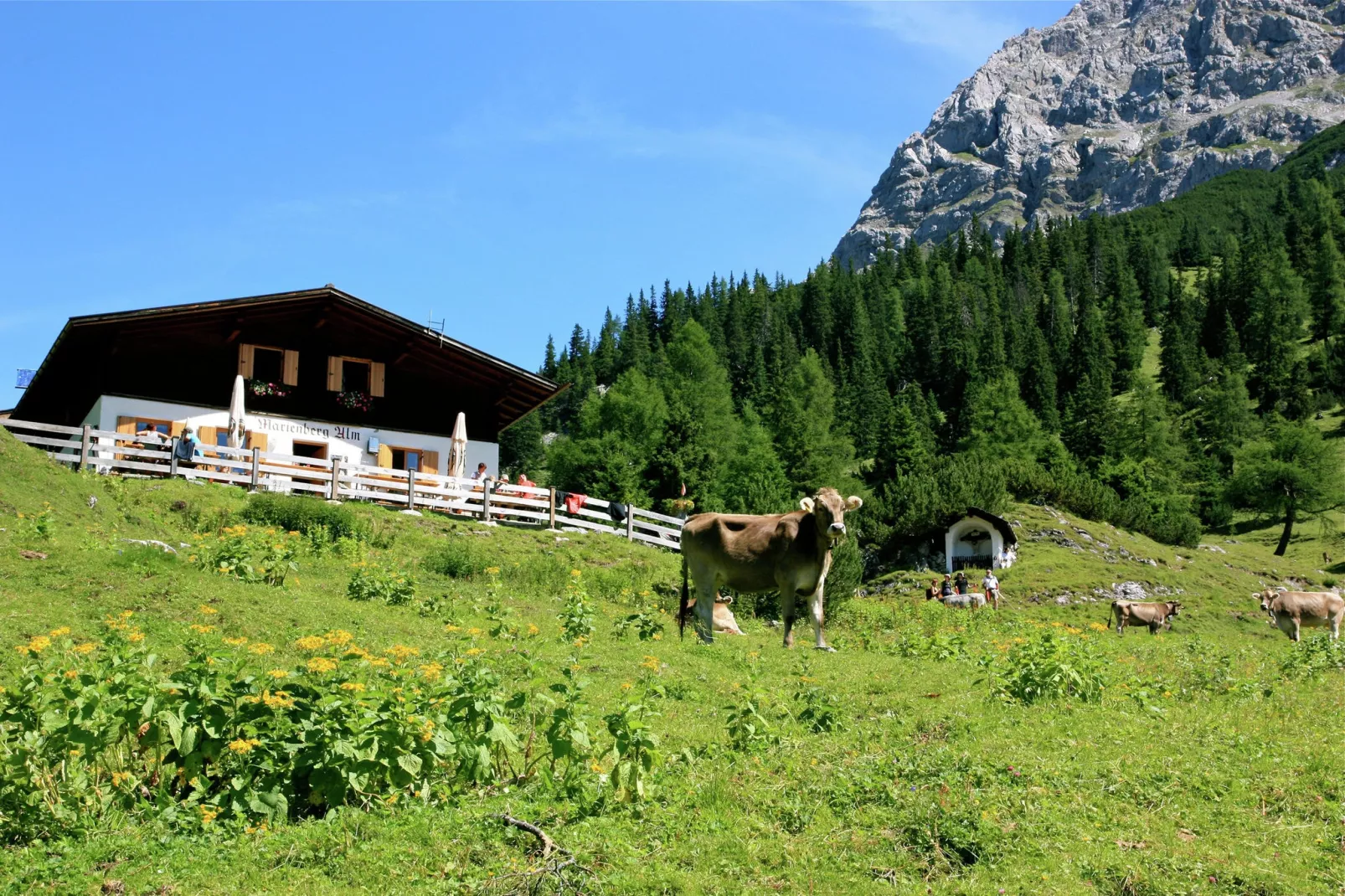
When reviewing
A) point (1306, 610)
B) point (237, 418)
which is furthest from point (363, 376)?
point (1306, 610)

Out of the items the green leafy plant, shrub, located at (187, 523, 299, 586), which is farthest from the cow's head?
shrub, located at (187, 523, 299, 586)

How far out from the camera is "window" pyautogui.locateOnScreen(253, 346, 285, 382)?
36062 mm

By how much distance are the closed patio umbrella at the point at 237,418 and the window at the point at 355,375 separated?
15.8 feet

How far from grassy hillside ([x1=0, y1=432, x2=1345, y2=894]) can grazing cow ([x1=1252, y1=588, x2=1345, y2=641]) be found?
807cm

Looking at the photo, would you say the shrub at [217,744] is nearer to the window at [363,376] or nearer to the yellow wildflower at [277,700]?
the yellow wildflower at [277,700]

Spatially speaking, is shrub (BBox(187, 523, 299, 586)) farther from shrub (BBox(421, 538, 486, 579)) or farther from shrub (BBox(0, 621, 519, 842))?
shrub (BBox(0, 621, 519, 842))

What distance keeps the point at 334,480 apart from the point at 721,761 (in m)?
23.5

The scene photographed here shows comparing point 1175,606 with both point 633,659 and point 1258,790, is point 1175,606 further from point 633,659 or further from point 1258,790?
point 1258,790

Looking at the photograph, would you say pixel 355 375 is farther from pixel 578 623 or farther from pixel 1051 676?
pixel 1051 676

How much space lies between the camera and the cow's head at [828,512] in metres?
16.3

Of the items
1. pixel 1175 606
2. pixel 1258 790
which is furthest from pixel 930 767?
pixel 1175 606

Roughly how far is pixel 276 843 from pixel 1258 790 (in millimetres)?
7545

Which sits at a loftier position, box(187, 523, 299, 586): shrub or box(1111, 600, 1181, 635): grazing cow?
box(187, 523, 299, 586): shrub

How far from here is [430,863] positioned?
24.0 feet
